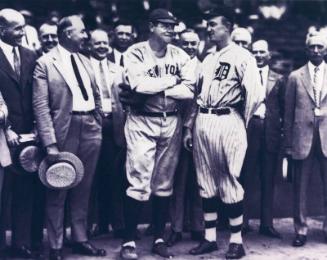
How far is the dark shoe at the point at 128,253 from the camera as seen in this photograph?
17.4ft

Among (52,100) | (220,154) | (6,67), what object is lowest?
(220,154)

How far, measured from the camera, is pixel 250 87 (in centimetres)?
534

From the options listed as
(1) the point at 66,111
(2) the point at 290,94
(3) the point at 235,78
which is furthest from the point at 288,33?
(1) the point at 66,111

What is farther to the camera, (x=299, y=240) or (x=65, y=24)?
(x=299, y=240)

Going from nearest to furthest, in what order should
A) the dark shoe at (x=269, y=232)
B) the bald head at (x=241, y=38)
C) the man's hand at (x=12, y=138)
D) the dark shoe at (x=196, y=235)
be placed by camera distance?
the man's hand at (x=12, y=138) < the dark shoe at (x=196, y=235) < the dark shoe at (x=269, y=232) < the bald head at (x=241, y=38)

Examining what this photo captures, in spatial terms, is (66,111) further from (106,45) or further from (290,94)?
(290,94)

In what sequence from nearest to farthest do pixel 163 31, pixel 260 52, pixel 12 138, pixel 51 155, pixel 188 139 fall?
1. pixel 12 138
2. pixel 51 155
3. pixel 163 31
4. pixel 188 139
5. pixel 260 52

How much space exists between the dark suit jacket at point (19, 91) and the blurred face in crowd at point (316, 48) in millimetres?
2602

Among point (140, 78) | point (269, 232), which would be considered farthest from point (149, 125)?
point (269, 232)

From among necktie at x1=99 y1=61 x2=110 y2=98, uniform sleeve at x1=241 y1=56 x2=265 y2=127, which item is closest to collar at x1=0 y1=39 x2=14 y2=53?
necktie at x1=99 y1=61 x2=110 y2=98

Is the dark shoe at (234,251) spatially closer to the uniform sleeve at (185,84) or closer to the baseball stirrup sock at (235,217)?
the baseball stirrup sock at (235,217)

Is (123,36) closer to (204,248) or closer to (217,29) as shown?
(217,29)

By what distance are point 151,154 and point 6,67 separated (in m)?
1.43

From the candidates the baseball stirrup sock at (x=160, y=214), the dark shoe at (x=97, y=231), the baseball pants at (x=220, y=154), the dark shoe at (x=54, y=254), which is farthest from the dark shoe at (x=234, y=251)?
the dark shoe at (x=54, y=254)
